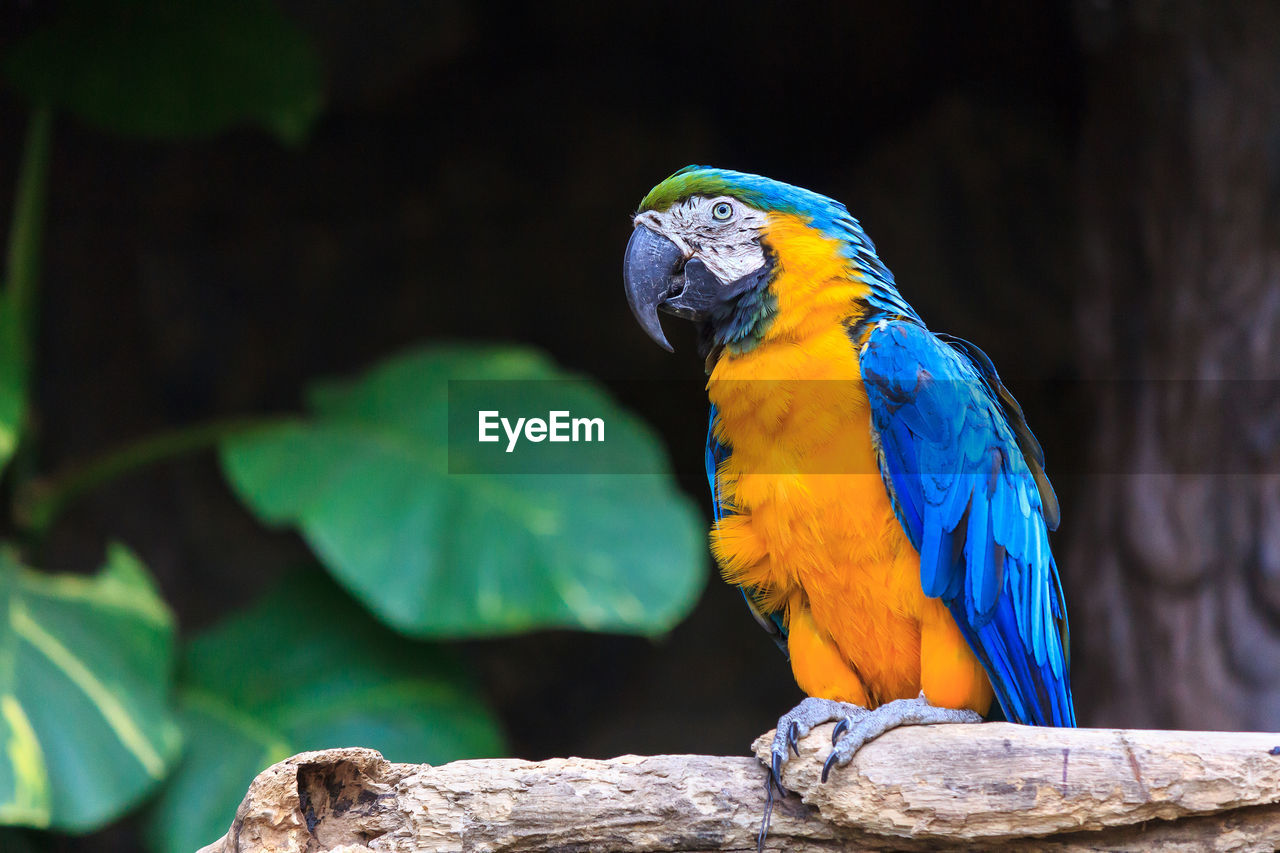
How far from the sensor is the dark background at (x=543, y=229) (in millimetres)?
2688

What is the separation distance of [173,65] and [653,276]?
5.29 ft

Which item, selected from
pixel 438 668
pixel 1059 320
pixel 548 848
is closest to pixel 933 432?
pixel 548 848

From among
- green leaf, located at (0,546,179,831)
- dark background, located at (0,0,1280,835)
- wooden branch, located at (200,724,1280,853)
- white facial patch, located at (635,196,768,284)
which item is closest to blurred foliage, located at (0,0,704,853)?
green leaf, located at (0,546,179,831)

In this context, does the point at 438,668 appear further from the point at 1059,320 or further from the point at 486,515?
the point at 1059,320

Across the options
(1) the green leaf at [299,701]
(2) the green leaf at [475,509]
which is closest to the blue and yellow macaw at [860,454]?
(2) the green leaf at [475,509]

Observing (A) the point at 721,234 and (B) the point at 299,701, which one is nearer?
(A) the point at 721,234

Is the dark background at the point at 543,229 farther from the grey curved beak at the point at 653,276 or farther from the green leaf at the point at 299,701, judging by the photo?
the grey curved beak at the point at 653,276

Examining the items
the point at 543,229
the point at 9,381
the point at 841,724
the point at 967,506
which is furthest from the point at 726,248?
the point at 543,229

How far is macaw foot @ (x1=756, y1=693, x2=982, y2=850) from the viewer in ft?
3.22

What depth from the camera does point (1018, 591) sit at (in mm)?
1069

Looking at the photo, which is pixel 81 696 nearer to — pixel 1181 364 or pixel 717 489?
pixel 717 489

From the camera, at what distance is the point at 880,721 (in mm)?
1000

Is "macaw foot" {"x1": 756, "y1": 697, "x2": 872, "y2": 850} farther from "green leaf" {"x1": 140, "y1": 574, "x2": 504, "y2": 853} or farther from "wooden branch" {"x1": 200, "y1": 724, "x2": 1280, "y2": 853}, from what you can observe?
"green leaf" {"x1": 140, "y1": 574, "x2": 504, "y2": 853}

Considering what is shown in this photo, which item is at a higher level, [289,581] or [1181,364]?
[1181,364]
